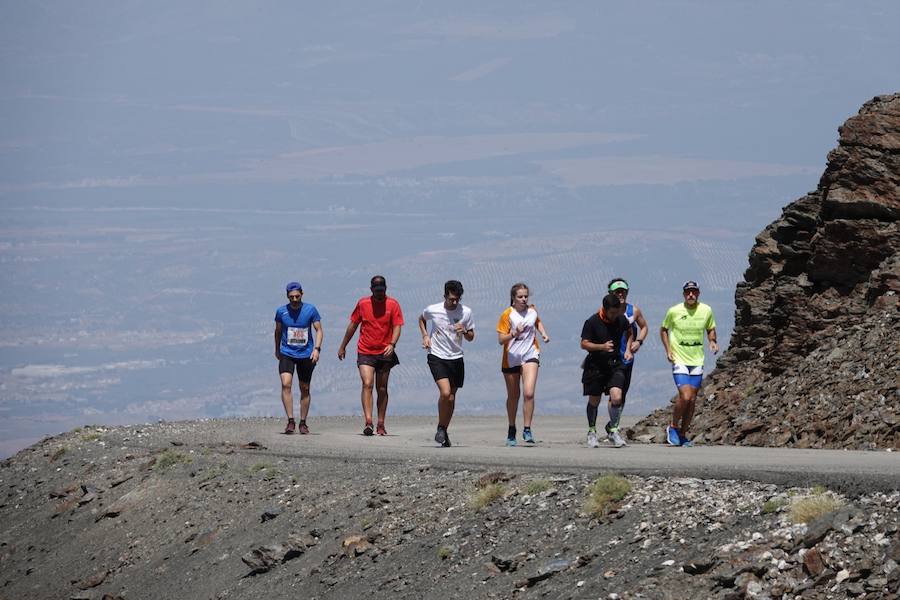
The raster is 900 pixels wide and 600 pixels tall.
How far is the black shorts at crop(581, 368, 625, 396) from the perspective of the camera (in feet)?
66.5

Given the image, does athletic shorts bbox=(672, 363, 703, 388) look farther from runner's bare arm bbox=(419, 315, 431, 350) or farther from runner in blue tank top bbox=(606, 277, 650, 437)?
runner's bare arm bbox=(419, 315, 431, 350)

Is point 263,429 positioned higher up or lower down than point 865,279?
lower down

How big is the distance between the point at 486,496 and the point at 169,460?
761 centimetres

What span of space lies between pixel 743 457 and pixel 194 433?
12749 mm

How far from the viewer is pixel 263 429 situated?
2877 centimetres

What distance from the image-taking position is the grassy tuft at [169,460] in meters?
22.6

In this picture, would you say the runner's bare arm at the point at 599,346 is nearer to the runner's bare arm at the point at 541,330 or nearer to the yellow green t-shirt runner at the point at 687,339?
the runner's bare arm at the point at 541,330

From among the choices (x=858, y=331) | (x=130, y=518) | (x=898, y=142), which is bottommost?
(x=130, y=518)

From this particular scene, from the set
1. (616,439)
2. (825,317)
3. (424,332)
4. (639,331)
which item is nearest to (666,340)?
(639,331)

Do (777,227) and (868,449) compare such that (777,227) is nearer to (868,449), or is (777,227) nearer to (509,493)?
(868,449)

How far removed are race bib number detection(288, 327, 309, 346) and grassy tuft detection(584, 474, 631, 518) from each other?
8.97 meters

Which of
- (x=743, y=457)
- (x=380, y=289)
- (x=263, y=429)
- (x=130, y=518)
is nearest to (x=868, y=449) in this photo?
(x=743, y=457)

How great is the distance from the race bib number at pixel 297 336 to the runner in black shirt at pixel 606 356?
4.37 meters

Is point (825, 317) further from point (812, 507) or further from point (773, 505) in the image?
point (812, 507)
